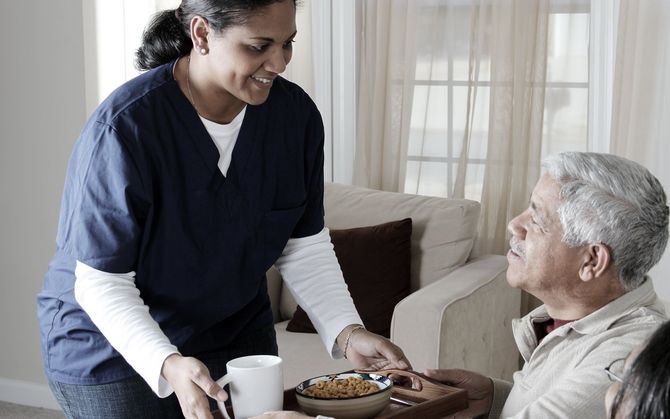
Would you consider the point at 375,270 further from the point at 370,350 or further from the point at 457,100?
the point at 370,350

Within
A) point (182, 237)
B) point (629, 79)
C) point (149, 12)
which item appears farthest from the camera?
point (149, 12)

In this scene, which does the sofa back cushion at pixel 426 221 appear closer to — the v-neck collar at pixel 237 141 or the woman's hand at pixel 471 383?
the woman's hand at pixel 471 383

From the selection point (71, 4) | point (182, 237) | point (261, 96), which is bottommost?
point (182, 237)

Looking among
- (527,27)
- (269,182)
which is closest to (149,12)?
(527,27)

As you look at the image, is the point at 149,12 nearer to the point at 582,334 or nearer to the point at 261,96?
the point at 261,96

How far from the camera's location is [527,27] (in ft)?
10.9

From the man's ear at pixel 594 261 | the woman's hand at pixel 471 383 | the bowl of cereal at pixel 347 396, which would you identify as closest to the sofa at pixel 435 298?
the woman's hand at pixel 471 383

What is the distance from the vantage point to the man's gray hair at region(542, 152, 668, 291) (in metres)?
1.63

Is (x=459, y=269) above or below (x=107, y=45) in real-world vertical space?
below

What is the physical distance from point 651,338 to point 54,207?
3.06 metres

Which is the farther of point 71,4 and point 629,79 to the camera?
point 71,4

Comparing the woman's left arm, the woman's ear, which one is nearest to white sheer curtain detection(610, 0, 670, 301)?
the woman's left arm

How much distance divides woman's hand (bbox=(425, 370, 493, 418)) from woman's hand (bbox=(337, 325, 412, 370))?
7cm

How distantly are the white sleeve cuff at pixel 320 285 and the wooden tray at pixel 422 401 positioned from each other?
0.18m
